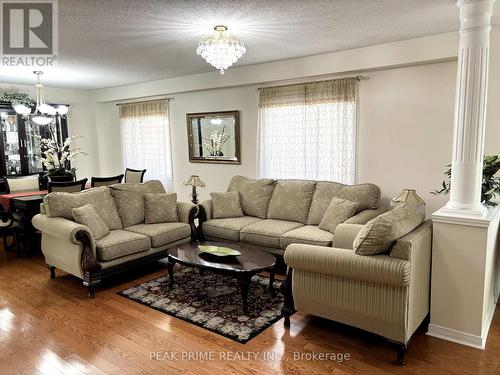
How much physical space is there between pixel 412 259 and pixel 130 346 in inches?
84.3

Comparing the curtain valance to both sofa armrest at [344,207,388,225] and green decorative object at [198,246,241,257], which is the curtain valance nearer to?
sofa armrest at [344,207,388,225]

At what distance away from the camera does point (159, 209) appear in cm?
465

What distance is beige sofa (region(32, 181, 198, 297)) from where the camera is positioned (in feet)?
12.1

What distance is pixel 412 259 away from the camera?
8.05 feet

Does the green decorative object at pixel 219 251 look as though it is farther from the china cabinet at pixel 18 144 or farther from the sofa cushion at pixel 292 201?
the china cabinet at pixel 18 144

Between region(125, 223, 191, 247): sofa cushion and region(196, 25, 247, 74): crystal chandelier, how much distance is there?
2012 mm

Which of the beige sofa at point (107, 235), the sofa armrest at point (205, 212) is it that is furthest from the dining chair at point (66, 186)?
the sofa armrest at point (205, 212)

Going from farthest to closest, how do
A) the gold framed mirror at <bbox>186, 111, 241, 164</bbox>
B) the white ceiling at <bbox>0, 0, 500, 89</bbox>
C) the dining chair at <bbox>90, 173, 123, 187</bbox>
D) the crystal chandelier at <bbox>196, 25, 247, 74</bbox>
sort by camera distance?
the gold framed mirror at <bbox>186, 111, 241, 164</bbox>
the dining chair at <bbox>90, 173, 123, 187</bbox>
the crystal chandelier at <bbox>196, 25, 247, 74</bbox>
the white ceiling at <bbox>0, 0, 500, 89</bbox>

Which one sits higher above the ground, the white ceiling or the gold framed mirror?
the white ceiling

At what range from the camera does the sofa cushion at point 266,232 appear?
13.5 ft

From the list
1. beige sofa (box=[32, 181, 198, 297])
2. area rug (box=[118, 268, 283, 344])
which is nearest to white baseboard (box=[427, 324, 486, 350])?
area rug (box=[118, 268, 283, 344])

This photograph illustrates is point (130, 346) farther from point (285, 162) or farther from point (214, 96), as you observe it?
point (214, 96)

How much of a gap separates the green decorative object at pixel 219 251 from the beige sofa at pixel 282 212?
25.6 inches

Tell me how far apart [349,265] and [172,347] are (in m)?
1.44
